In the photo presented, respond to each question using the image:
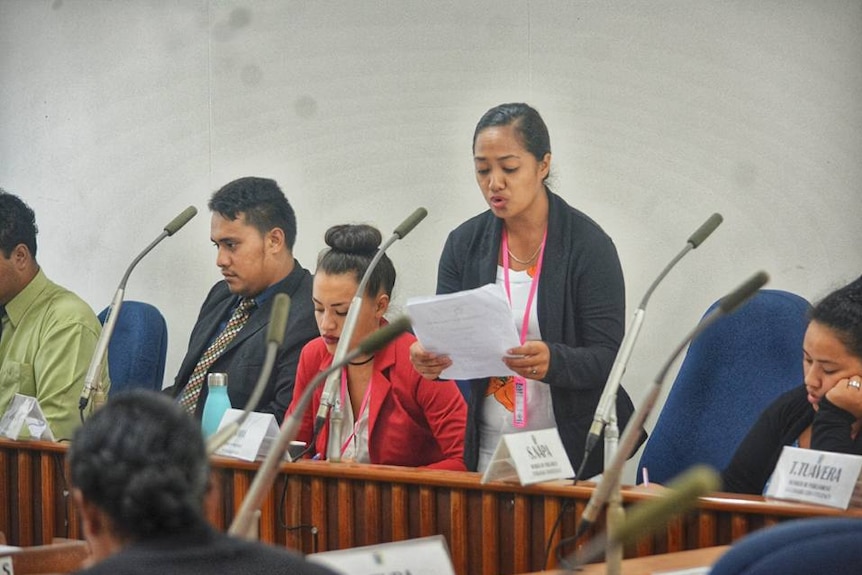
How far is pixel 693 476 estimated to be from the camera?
3.51 feet

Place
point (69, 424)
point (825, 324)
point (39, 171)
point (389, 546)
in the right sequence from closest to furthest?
1. point (389, 546)
2. point (825, 324)
3. point (69, 424)
4. point (39, 171)

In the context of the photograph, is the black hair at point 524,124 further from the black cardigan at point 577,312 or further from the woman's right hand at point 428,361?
the woman's right hand at point 428,361

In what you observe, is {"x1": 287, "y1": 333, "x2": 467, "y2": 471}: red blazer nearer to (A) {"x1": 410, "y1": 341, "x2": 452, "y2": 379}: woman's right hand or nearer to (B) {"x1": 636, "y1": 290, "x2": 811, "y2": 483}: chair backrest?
(A) {"x1": 410, "y1": 341, "x2": 452, "y2": 379}: woman's right hand

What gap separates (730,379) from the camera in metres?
2.76

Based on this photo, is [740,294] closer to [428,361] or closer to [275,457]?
[275,457]

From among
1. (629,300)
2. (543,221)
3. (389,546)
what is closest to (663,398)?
(629,300)

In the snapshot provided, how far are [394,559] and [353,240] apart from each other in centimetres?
158

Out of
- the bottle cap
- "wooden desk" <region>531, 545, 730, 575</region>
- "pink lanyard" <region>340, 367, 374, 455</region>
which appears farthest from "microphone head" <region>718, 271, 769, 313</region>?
the bottle cap

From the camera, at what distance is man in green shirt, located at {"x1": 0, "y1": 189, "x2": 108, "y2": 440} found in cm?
358

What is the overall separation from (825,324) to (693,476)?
1.50m

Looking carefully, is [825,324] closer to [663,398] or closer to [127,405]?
[663,398]

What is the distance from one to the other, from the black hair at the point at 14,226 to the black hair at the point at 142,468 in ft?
9.51

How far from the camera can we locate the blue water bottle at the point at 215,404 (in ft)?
10.0

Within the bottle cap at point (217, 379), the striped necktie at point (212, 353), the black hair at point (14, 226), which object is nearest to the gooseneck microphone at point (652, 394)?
the bottle cap at point (217, 379)
